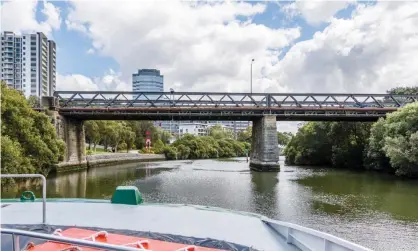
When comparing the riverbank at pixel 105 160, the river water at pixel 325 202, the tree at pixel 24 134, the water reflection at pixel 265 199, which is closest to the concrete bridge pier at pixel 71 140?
the riverbank at pixel 105 160

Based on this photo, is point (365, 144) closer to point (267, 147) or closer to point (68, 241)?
point (267, 147)

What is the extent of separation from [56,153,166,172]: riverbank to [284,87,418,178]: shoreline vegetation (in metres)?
24.2

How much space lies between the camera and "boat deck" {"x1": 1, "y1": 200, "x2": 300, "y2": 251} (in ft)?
14.5

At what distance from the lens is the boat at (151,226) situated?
371cm

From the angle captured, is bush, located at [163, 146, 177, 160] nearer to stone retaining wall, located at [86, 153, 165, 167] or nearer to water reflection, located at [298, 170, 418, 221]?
stone retaining wall, located at [86, 153, 165, 167]

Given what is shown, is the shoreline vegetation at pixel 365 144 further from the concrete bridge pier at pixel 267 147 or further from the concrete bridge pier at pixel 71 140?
the concrete bridge pier at pixel 71 140

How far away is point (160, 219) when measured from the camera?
5.08 m

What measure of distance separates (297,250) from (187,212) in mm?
2051

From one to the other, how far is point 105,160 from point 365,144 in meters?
34.2

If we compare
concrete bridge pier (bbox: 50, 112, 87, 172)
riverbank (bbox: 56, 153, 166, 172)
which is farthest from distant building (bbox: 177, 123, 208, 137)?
concrete bridge pier (bbox: 50, 112, 87, 172)

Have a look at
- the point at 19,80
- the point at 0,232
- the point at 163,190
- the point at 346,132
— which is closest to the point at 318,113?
the point at 346,132

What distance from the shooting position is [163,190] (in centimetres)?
1953

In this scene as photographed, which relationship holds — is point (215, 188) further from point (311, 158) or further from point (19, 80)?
point (19, 80)

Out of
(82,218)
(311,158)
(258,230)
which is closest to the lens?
(258,230)
